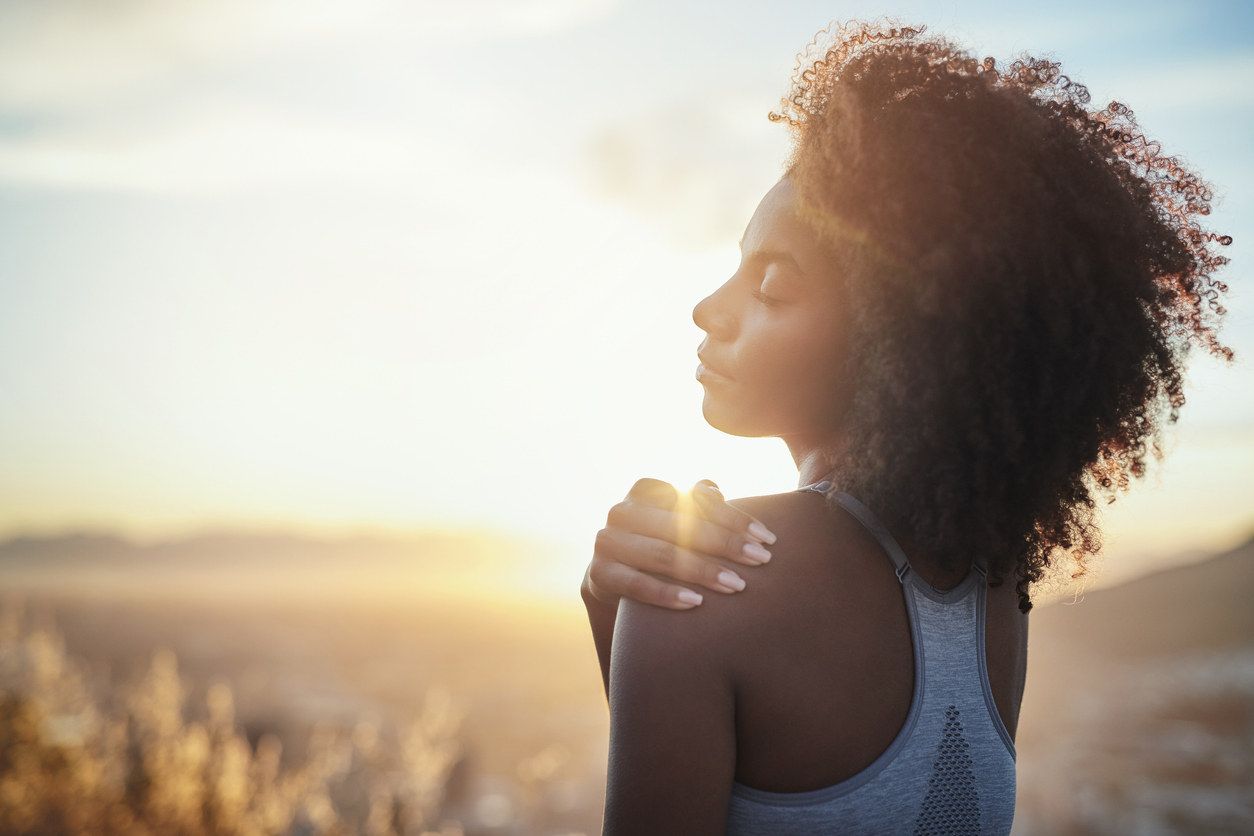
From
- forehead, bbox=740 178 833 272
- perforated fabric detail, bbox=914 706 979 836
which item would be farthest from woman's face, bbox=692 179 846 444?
perforated fabric detail, bbox=914 706 979 836

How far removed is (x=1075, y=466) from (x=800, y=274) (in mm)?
673

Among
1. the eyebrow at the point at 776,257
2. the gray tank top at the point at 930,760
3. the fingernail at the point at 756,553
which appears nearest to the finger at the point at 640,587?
the fingernail at the point at 756,553

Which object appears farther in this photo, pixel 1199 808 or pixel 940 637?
pixel 1199 808

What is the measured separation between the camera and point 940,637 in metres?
1.36

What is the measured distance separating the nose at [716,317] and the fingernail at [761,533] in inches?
21.0

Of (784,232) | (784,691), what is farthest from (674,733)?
(784,232)

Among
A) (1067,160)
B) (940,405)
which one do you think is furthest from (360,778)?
(1067,160)

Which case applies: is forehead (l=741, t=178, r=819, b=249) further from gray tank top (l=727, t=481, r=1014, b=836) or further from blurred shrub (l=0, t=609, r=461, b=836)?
blurred shrub (l=0, t=609, r=461, b=836)

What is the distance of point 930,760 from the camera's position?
1.30m

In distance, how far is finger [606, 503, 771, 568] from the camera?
1.22 meters

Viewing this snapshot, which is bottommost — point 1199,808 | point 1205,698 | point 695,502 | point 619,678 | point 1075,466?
point 1199,808

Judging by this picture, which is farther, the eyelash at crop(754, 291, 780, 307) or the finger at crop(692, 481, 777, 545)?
the eyelash at crop(754, 291, 780, 307)

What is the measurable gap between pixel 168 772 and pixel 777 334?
4658 millimetres

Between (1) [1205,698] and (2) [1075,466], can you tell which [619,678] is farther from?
(1) [1205,698]
